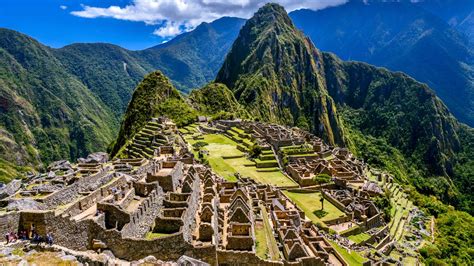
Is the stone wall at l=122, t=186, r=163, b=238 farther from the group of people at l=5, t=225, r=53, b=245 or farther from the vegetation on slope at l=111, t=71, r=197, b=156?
the vegetation on slope at l=111, t=71, r=197, b=156

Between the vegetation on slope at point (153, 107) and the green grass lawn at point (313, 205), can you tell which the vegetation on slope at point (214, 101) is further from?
the green grass lawn at point (313, 205)

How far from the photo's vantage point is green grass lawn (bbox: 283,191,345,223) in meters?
48.0

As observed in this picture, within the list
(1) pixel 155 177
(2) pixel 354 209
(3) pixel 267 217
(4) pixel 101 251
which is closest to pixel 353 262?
(3) pixel 267 217

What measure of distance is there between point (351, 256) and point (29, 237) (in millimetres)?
30145

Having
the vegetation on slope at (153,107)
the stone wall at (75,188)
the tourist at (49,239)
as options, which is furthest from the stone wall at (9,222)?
the vegetation on slope at (153,107)

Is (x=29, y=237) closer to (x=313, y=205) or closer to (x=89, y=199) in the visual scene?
(x=89, y=199)

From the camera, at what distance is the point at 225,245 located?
2550 centimetres

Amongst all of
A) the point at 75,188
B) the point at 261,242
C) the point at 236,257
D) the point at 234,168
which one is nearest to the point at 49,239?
the point at 75,188

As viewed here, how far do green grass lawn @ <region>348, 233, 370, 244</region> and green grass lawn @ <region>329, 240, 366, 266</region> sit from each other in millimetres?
5155

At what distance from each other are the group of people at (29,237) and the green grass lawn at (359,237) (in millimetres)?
35847

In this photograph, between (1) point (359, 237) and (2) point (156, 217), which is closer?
(2) point (156, 217)

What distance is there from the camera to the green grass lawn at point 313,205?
48006mm

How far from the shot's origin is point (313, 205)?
52.3 meters

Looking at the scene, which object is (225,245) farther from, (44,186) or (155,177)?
(44,186)
